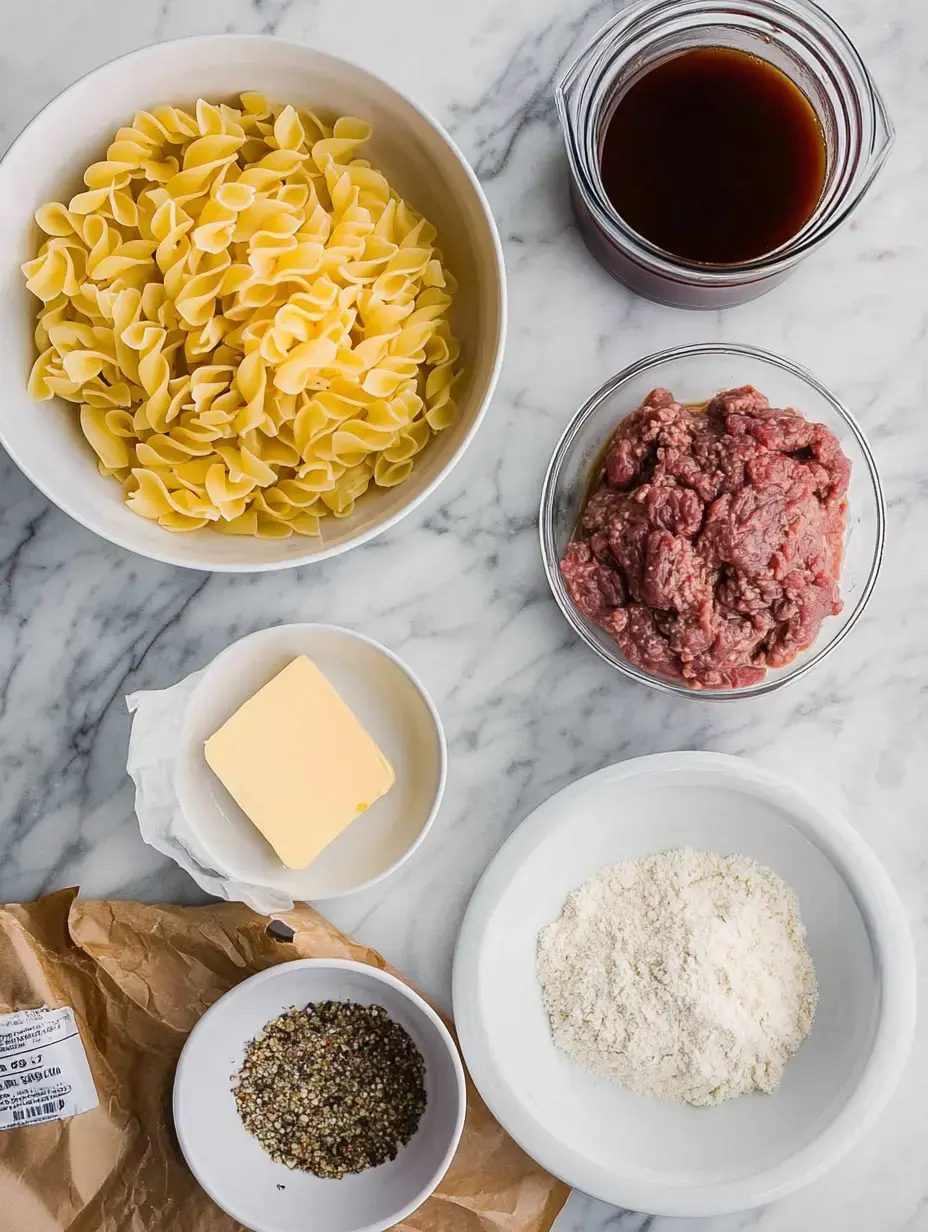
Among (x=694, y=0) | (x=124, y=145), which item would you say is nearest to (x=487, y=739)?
(x=124, y=145)

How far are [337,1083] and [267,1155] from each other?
129 mm

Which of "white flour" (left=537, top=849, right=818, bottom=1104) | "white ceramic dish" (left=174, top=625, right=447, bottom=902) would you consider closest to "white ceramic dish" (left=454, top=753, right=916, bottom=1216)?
"white flour" (left=537, top=849, right=818, bottom=1104)

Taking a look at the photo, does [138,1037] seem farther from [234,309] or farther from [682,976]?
[234,309]

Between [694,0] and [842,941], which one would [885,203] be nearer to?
[694,0]

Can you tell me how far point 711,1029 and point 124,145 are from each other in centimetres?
129

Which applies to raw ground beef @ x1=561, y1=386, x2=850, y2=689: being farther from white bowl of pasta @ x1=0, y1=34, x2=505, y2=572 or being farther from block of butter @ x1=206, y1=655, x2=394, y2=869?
block of butter @ x1=206, y1=655, x2=394, y2=869

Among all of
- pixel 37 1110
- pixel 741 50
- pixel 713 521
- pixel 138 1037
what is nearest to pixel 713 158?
pixel 741 50

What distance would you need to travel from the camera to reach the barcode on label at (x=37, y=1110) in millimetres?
1432

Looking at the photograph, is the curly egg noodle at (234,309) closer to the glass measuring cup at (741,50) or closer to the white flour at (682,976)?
the glass measuring cup at (741,50)

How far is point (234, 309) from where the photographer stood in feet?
4.09

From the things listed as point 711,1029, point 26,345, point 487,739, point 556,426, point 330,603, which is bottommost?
point 711,1029

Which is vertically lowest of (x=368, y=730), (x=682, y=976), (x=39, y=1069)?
(x=39, y=1069)

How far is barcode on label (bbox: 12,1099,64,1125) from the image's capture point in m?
1.43

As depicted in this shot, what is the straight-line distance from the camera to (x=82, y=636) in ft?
4.98
